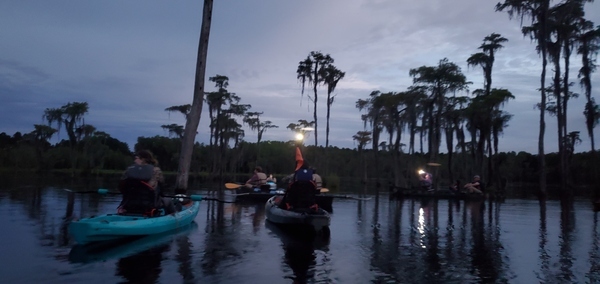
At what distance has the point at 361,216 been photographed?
54.5ft

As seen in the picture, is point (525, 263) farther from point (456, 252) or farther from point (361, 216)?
point (361, 216)

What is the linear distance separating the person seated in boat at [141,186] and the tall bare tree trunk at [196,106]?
6.29 metres

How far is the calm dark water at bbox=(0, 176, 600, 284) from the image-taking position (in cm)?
714

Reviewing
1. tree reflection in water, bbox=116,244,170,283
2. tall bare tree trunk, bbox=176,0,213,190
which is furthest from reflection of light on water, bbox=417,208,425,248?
tall bare tree trunk, bbox=176,0,213,190

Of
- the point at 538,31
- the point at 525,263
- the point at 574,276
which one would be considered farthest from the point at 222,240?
the point at 538,31

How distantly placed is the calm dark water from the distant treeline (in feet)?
93.0

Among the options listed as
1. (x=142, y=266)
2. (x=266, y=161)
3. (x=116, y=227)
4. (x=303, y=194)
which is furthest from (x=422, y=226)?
(x=266, y=161)

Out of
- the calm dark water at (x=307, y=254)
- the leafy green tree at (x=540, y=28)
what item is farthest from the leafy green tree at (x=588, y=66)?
the calm dark water at (x=307, y=254)

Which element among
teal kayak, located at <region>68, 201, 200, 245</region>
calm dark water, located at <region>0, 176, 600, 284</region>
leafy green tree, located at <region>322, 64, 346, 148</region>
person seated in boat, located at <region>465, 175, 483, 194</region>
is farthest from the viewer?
leafy green tree, located at <region>322, 64, 346, 148</region>

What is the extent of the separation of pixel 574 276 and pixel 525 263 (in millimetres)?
1118

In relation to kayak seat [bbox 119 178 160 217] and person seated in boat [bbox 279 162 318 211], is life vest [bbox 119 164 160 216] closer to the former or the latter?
kayak seat [bbox 119 178 160 217]

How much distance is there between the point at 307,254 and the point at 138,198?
370cm

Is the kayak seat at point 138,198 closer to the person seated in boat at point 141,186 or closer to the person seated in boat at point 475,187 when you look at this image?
the person seated in boat at point 141,186

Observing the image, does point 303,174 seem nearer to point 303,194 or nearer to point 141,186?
point 303,194
